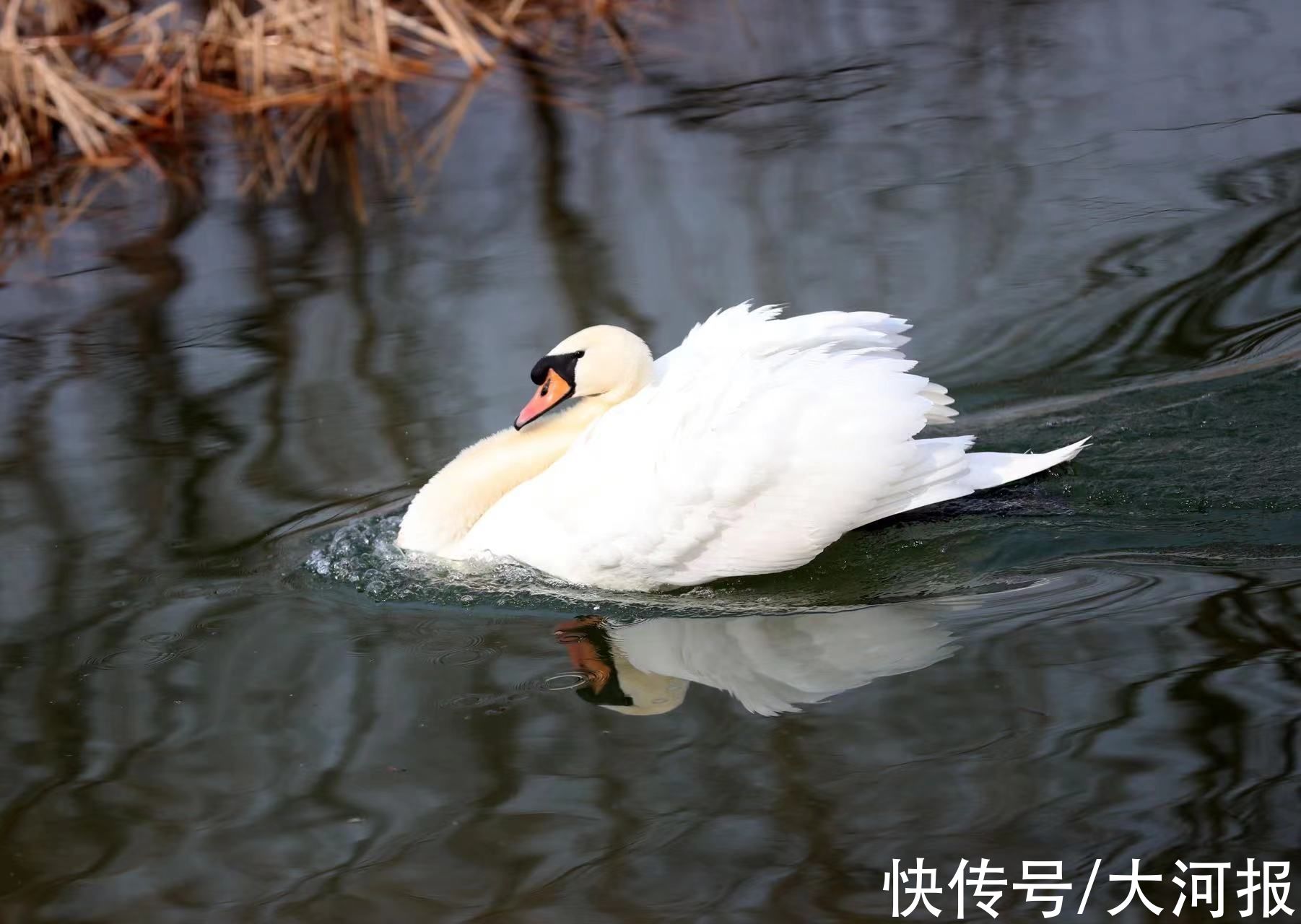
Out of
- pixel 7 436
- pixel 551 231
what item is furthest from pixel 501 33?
pixel 7 436

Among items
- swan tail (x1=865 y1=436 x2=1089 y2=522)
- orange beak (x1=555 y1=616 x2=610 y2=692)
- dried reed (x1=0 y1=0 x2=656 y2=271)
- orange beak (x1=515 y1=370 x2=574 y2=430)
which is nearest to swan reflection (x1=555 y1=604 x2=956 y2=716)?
orange beak (x1=555 y1=616 x2=610 y2=692)

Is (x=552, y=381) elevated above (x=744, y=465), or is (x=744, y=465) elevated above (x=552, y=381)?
(x=552, y=381)

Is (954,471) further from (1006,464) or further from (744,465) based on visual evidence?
(744,465)

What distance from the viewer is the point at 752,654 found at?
471 centimetres

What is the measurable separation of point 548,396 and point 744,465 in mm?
771

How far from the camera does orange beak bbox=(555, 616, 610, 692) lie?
4.67 metres

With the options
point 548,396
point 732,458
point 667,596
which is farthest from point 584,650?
point 548,396

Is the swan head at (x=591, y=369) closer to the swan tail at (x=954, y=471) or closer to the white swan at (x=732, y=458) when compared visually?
the white swan at (x=732, y=458)

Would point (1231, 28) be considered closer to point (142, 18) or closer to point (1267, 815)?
point (142, 18)

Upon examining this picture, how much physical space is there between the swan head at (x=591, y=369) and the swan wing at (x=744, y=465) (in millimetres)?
169

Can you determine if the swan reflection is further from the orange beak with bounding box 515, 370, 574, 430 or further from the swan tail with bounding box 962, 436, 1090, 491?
the orange beak with bounding box 515, 370, 574, 430

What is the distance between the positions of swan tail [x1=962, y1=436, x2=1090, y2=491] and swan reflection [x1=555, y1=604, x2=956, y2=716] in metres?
0.53

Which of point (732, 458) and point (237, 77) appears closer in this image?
point (732, 458)

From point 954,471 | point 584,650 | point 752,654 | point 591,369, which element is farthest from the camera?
point 591,369
